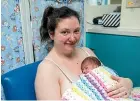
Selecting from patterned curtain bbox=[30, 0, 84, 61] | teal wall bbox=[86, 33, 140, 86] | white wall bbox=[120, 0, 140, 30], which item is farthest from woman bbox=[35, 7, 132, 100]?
white wall bbox=[120, 0, 140, 30]

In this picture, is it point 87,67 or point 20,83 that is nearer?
point 20,83

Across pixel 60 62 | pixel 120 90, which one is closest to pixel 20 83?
pixel 60 62

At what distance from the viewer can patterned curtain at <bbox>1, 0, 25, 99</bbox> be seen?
48.8 inches

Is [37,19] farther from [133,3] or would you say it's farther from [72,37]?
[133,3]

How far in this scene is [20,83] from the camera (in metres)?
0.99

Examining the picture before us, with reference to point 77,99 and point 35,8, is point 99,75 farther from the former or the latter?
point 35,8

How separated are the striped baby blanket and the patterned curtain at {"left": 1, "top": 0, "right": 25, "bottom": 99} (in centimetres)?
55

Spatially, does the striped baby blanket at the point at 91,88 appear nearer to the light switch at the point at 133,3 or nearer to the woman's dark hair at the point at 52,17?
the woman's dark hair at the point at 52,17

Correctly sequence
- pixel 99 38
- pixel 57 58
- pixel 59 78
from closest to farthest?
1. pixel 59 78
2. pixel 57 58
3. pixel 99 38

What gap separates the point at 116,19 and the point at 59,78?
1.01 meters

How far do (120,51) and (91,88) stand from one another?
74 centimetres

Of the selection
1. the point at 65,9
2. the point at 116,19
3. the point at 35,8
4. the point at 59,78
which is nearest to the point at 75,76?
the point at 59,78

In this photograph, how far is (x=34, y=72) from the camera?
1110 mm

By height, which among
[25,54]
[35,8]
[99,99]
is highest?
[35,8]
